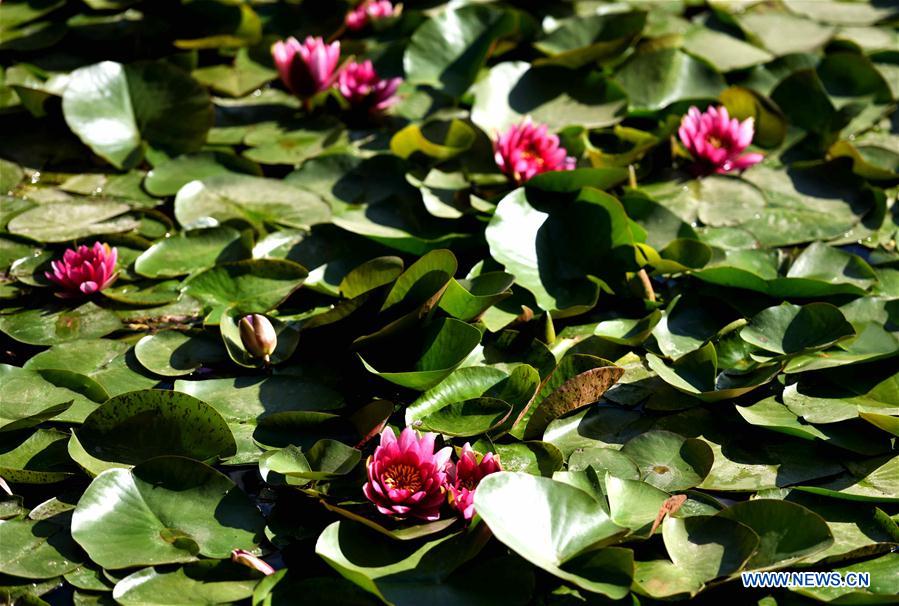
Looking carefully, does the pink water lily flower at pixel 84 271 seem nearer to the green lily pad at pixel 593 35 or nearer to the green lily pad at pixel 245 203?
the green lily pad at pixel 245 203

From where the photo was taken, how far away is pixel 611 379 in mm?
2342

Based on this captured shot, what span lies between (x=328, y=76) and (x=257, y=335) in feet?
5.19

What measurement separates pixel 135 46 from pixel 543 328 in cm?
249

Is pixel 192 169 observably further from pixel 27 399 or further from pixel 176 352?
pixel 27 399

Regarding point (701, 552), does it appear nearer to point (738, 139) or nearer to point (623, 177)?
point (623, 177)

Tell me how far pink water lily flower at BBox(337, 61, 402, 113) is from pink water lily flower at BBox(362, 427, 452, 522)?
1925mm

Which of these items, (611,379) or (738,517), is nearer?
(738,517)

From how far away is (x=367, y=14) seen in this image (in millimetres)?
4219

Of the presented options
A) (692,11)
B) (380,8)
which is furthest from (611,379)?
(692,11)

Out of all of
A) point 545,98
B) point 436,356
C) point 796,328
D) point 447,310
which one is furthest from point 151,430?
point 545,98

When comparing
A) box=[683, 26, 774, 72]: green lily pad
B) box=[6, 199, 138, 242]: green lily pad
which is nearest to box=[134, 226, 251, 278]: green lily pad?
box=[6, 199, 138, 242]: green lily pad

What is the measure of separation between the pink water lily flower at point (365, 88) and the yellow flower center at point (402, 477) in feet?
6.49

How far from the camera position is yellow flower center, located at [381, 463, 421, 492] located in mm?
2051

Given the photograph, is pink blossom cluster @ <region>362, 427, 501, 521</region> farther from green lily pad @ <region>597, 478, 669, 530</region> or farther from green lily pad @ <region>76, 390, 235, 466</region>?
green lily pad @ <region>76, 390, 235, 466</region>
